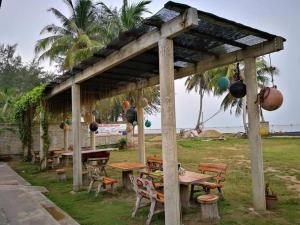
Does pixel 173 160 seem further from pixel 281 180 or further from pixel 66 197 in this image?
pixel 281 180

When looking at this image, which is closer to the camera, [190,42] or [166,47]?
[166,47]

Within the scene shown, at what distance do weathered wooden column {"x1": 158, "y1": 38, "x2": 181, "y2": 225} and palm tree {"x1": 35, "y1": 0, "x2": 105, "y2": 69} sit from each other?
43.7 ft

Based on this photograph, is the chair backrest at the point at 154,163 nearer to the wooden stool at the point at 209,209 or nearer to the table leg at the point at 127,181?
the table leg at the point at 127,181

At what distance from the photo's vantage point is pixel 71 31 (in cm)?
1980

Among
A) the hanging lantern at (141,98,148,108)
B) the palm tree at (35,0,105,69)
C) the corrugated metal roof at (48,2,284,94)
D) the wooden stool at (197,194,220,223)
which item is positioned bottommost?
the wooden stool at (197,194,220,223)

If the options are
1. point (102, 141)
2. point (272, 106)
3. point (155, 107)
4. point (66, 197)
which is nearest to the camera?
point (272, 106)

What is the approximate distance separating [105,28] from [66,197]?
13.2m

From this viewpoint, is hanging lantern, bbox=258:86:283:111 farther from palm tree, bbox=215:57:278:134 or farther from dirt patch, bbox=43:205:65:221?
palm tree, bbox=215:57:278:134

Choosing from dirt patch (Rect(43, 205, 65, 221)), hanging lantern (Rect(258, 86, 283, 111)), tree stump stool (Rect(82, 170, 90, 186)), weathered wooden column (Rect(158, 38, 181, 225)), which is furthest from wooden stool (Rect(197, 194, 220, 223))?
tree stump stool (Rect(82, 170, 90, 186))

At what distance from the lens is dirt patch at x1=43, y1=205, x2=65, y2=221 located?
20.2 feet

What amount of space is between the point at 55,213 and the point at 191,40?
4398mm

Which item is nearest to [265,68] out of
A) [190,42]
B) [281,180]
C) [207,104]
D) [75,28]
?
[207,104]

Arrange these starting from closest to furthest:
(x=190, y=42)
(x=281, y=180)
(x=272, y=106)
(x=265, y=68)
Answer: (x=272, y=106) < (x=190, y=42) < (x=281, y=180) < (x=265, y=68)

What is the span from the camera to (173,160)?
16.5 feet
